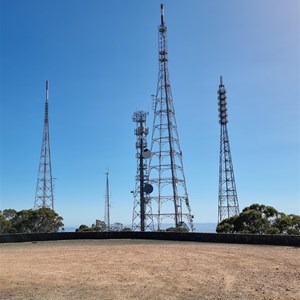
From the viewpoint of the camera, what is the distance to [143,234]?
120 feet

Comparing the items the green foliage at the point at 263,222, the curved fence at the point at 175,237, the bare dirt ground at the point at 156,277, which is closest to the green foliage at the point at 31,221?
the curved fence at the point at 175,237

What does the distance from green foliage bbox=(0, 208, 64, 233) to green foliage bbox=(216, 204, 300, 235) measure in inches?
955

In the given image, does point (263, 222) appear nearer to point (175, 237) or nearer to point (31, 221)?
point (175, 237)

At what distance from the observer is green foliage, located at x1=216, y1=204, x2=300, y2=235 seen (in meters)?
36.8

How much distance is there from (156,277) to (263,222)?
2653cm

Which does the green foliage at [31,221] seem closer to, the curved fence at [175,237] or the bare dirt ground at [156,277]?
the curved fence at [175,237]

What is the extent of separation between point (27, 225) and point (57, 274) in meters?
39.8

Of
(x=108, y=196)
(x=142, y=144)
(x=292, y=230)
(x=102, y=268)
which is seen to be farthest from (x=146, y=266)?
(x=108, y=196)

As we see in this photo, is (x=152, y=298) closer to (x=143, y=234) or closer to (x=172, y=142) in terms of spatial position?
(x=143, y=234)

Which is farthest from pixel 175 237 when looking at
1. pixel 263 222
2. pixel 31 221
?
pixel 31 221

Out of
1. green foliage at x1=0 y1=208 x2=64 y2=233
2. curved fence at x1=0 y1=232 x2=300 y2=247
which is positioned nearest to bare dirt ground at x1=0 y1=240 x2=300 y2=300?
curved fence at x1=0 y1=232 x2=300 y2=247

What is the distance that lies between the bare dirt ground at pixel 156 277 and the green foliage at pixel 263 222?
17.3m

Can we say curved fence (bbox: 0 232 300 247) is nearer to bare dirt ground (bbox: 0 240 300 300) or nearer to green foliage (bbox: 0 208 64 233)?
bare dirt ground (bbox: 0 240 300 300)

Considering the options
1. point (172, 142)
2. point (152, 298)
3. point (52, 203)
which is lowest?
point (152, 298)
